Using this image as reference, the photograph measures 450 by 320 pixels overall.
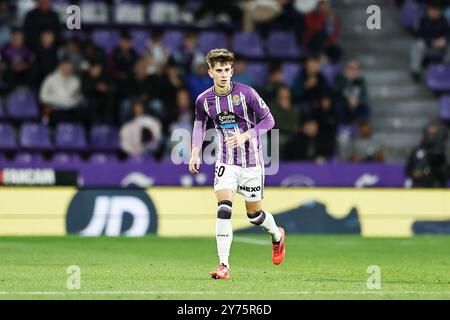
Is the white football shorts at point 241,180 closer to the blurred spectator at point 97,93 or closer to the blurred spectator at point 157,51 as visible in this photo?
the blurred spectator at point 97,93

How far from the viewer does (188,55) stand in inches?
839

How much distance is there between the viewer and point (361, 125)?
69.3ft

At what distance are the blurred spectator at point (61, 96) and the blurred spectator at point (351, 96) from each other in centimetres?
474

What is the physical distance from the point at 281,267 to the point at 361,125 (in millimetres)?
9272

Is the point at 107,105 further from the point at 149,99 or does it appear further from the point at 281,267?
the point at 281,267

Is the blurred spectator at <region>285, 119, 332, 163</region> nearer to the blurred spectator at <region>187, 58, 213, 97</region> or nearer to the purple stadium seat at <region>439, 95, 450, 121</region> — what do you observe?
the blurred spectator at <region>187, 58, 213, 97</region>

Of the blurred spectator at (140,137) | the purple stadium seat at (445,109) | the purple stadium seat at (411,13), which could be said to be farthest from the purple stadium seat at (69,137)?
the purple stadium seat at (411,13)

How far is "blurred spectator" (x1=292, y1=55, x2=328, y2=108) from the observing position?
21.1 m

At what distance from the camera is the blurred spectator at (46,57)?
20.5 metres

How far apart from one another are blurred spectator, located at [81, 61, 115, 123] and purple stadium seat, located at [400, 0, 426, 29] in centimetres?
679

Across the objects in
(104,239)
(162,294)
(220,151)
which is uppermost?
(220,151)

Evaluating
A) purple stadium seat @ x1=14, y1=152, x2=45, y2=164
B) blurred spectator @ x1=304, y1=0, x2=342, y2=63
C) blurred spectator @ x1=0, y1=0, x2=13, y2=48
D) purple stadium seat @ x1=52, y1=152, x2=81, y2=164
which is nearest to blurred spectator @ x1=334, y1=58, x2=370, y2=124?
blurred spectator @ x1=304, y1=0, x2=342, y2=63

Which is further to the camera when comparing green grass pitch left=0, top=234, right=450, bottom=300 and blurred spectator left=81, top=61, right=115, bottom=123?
blurred spectator left=81, top=61, right=115, bottom=123
